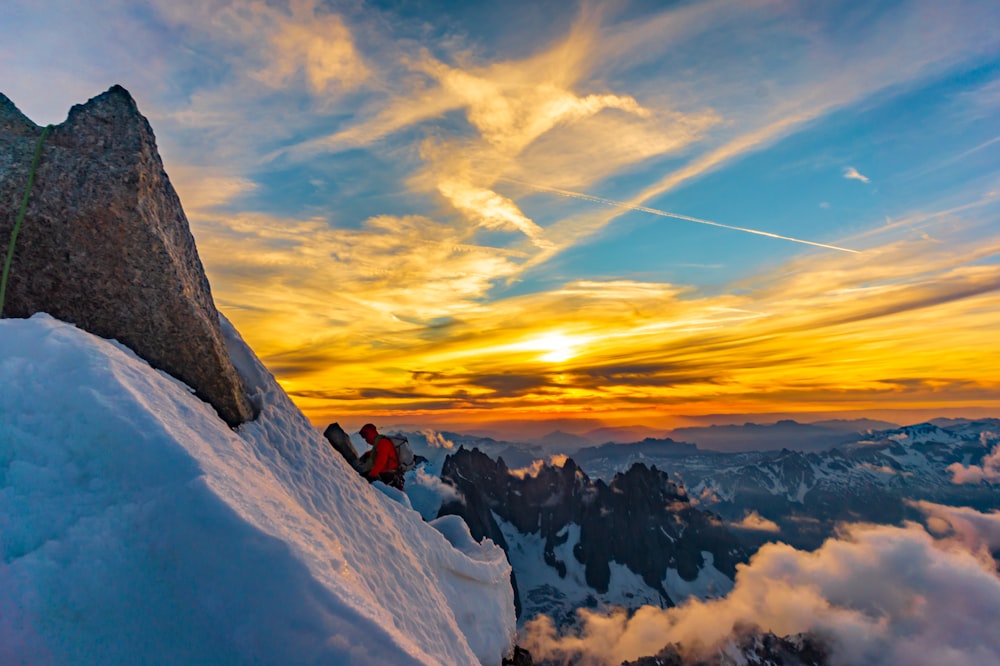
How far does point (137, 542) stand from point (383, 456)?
12.6 m

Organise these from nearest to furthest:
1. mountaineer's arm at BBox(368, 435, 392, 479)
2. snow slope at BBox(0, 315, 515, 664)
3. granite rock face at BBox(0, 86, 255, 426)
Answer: snow slope at BBox(0, 315, 515, 664) < granite rock face at BBox(0, 86, 255, 426) < mountaineer's arm at BBox(368, 435, 392, 479)

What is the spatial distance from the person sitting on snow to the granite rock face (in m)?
7.07

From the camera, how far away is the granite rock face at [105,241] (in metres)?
9.00

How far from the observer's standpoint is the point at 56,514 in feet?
16.1

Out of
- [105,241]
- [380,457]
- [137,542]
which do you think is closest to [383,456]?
[380,457]

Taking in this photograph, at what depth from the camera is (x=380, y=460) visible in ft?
55.7

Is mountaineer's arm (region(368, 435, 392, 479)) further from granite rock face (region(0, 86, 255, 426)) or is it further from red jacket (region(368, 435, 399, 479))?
granite rock face (region(0, 86, 255, 426))

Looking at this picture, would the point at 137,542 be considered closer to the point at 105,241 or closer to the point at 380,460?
the point at 105,241

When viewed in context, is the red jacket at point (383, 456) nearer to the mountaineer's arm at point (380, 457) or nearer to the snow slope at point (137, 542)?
the mountaineer's arm at point (380, 457)

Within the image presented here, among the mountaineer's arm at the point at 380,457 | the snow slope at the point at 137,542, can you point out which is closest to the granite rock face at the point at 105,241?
the snow slope at the point at 137,542

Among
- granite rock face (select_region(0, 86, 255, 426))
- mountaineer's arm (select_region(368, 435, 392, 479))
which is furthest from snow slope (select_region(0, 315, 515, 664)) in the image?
mountaineer's arm (select_region(368, 435, 392, 479))

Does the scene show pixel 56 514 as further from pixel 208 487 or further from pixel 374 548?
pixel 374 548

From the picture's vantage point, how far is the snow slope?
432cm

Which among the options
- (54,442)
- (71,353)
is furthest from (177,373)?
(54,442)
